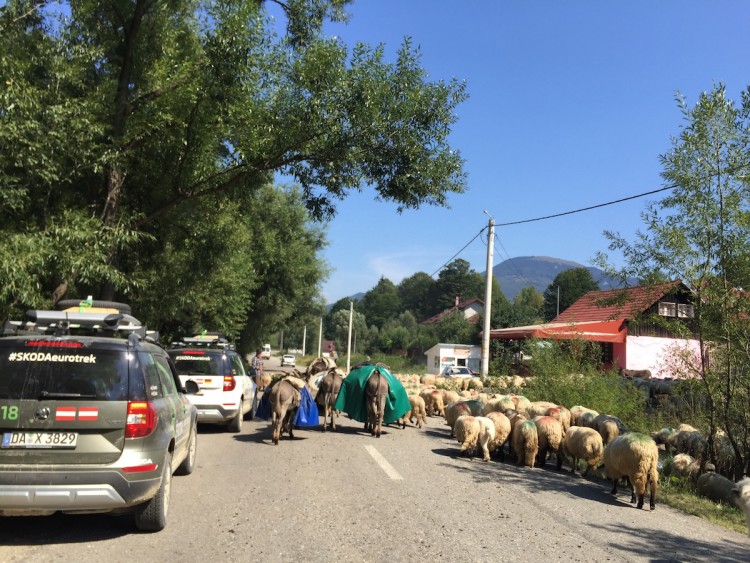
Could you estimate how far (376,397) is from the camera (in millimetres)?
13680

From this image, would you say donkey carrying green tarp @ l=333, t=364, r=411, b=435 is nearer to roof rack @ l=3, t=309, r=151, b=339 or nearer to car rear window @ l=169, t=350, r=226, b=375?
car rear window @ l=169, t=350, r=226, b=375

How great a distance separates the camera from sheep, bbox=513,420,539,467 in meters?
11.2

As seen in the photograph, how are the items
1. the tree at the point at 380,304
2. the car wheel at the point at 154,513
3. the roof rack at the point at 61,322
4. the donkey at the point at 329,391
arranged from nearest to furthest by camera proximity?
the car wheel at the point at 154,513
the roof rack at the point at 61,322
the donkey at the point at 329,391
the tree at the point at 380,304

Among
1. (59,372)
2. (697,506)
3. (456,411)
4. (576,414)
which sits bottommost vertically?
(697,506)

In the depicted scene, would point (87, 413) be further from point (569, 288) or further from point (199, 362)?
point (569, 288)

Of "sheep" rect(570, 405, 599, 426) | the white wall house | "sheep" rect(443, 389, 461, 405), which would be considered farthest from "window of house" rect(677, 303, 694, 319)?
the white wall house

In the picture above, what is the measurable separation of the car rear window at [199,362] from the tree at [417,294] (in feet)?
402

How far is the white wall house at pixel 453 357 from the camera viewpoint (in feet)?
147

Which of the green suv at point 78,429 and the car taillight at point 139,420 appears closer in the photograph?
the green suv at point 78,429

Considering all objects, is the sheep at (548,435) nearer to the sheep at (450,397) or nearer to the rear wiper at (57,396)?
the sheep at (450,397)

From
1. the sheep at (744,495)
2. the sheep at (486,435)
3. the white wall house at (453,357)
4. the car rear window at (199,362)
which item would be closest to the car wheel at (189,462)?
the car rear window at (199,362)

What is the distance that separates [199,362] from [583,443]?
7.96 metres

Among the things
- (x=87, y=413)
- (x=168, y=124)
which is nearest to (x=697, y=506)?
(x=87, y=413)

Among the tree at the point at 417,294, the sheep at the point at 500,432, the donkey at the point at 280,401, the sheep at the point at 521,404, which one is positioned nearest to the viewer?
the sheep at the point at 500,432
